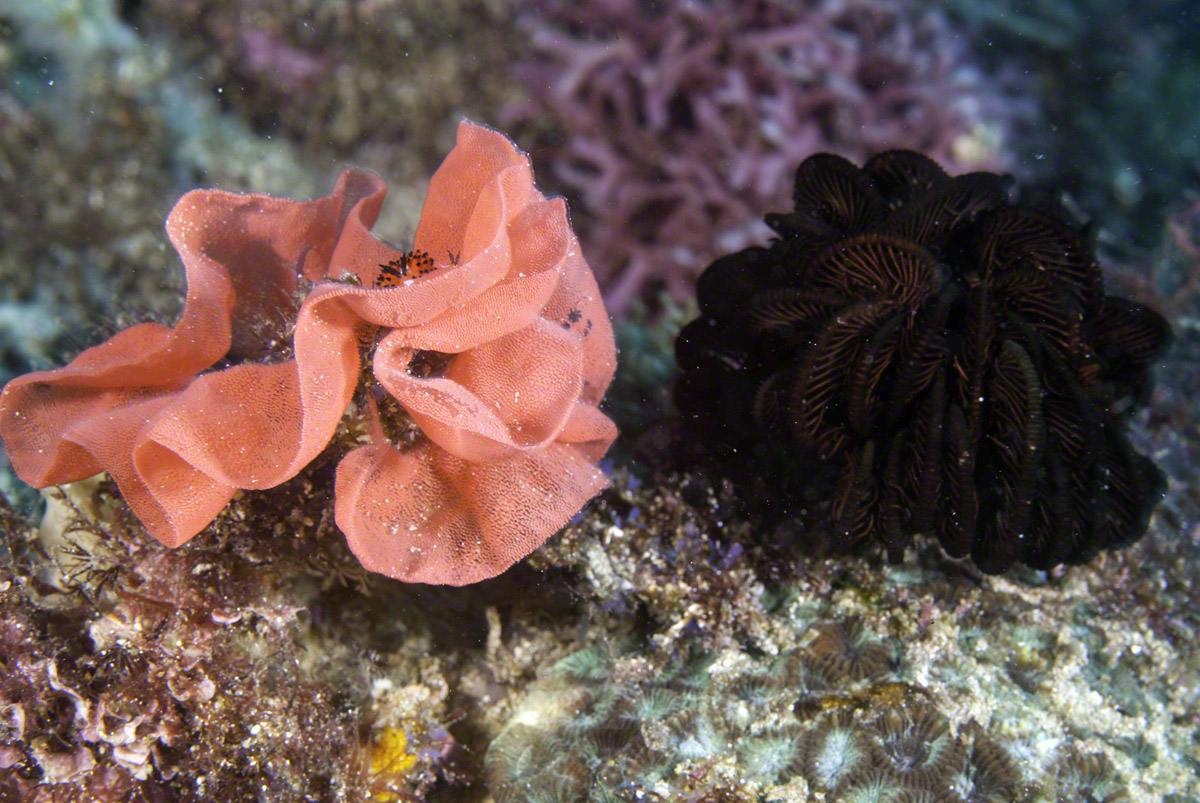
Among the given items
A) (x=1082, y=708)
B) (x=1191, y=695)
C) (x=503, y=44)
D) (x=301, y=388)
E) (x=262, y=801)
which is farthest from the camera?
(x=503, y=44)

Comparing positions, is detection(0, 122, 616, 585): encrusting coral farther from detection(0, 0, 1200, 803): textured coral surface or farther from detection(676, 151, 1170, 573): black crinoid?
detection(676, 151, 1170, 573): black crinoid

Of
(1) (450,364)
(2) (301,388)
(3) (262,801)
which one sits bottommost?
(3) (262,801)

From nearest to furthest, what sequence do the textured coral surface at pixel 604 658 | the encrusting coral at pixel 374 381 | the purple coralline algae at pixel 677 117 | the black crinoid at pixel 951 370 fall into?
the encrusting coral at pixel 374 381, the textured coral surface at pixel 604 658, the black crinoid at pixel 951 370, the purple coralline algae at pixel 677 117

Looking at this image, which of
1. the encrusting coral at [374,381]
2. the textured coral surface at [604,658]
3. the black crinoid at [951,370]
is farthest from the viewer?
the black crinoid at [951,370]

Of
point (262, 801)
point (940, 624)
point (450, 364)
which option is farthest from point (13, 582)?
point (940, 624)

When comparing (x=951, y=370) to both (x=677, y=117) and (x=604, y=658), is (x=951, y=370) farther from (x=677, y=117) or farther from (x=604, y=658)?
(x=677, y=117)

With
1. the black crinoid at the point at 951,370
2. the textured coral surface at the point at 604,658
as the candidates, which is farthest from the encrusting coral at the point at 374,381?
the black crinoid at the point at 951,370

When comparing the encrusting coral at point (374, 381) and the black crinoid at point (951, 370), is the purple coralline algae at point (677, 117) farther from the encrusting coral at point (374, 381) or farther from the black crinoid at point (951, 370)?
the encrusting coral at point (374, 381)

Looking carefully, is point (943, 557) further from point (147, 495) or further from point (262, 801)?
point (147, 495)
